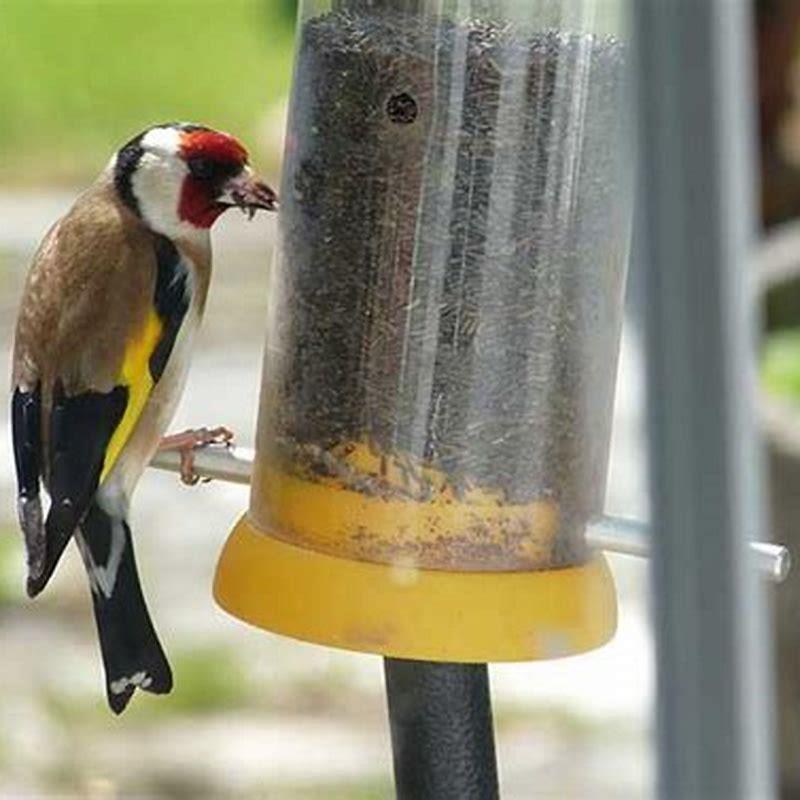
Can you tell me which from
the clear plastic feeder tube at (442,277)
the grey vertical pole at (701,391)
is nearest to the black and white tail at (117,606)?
the clear plastic feeder tube at (442,277)

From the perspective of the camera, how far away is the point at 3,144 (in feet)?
5.29

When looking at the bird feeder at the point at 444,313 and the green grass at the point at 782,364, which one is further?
the green grass at the point at 782,364

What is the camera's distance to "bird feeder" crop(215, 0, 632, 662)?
1432mm

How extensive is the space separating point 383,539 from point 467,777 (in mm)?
136

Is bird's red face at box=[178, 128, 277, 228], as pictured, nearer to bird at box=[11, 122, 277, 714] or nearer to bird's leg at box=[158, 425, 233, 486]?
bird at box=[11, 122, 277, 714]

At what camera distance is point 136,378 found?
53.4 inches

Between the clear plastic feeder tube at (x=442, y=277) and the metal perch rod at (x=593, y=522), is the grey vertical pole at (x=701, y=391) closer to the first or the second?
the metal perch rod at (x=593, y=522)

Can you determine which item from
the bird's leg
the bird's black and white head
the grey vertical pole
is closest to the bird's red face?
the bird's black and white head

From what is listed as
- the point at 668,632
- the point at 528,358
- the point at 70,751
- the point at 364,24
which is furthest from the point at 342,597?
the point at 70,751

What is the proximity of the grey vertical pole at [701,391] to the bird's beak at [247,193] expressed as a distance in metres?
0.53

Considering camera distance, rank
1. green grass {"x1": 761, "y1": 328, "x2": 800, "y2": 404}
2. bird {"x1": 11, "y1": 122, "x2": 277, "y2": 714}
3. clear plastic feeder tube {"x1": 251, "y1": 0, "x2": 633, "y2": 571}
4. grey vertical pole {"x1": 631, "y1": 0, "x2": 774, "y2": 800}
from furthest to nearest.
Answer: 1. green grass {"x1": 761, "y1": 328, "x2": 800, "y2": 404}
2. clear plastic feeder tube {"x1": 251, "y1": 0, "x2": 633, "y2": 571}
3. bird {"x1": 11, "y1": 122, "x2": 277, "y2": 714}
4. grey vertical pole {"x1": 631, "y1": 0, "x2": 774, "y2": 800}

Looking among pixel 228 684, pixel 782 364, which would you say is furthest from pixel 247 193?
pixel 782 364

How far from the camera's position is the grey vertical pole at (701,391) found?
2.72ft

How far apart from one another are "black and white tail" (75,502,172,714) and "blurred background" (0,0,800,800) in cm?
8
